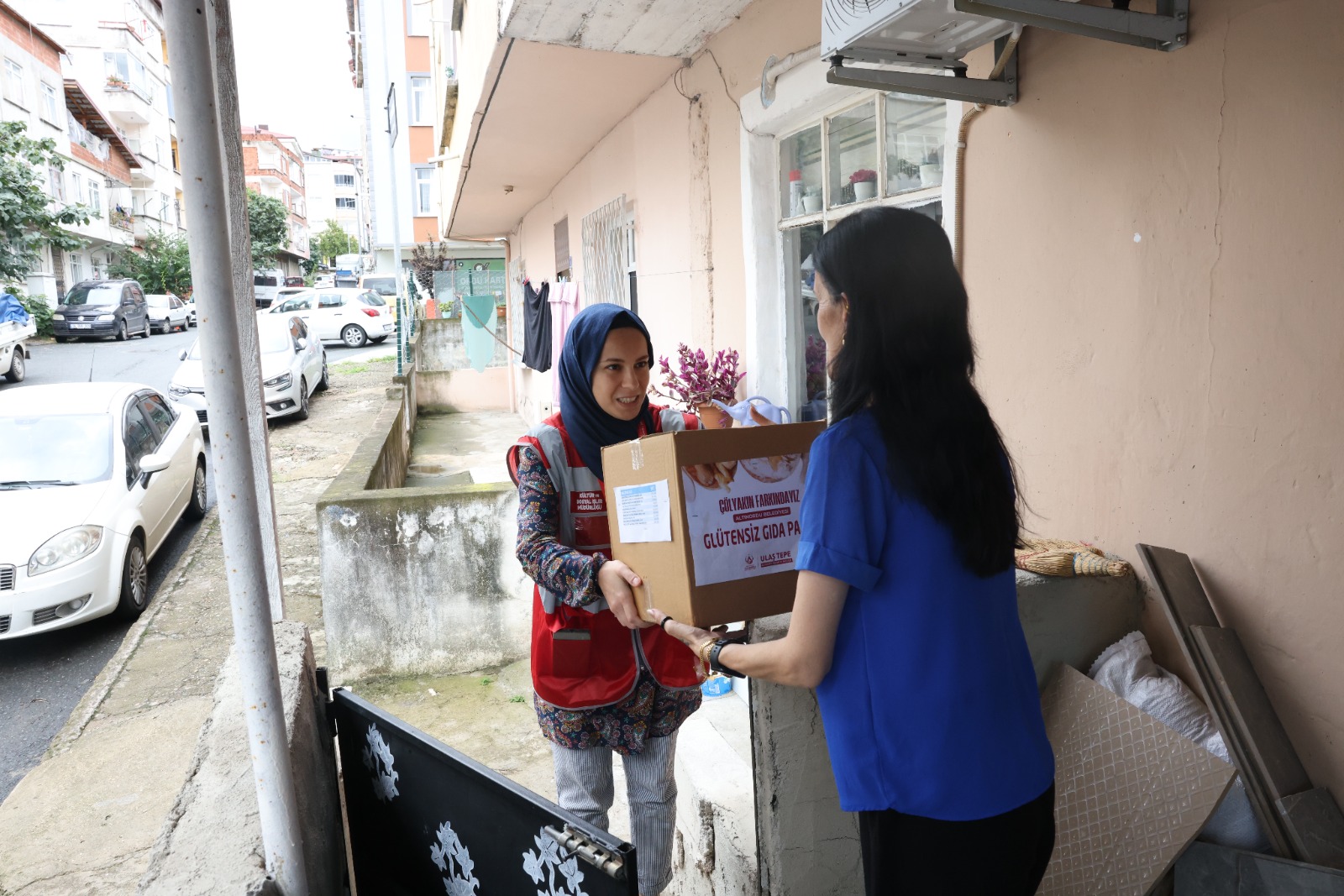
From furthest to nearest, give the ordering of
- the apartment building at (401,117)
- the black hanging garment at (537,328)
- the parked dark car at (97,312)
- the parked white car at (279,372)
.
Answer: the apartment building at (401,117) → the parked dark car at (97,312) → the parked white car at (279,372) → the black hanging garment at (537,328)

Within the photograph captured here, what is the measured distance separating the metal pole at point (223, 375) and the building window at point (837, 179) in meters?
1.92

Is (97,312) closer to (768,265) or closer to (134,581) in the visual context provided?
(134,581)

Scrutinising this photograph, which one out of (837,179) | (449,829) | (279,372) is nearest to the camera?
(449,829)

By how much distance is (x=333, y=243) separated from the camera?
Answer: 2933 inches

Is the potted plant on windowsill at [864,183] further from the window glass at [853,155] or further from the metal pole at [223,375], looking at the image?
the metal pole at [223,375]

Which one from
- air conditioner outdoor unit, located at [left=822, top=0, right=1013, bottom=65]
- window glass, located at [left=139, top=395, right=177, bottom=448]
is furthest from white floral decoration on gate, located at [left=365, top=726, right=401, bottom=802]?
window glass, located at [left=139, top=395, right=177, bottom=448]

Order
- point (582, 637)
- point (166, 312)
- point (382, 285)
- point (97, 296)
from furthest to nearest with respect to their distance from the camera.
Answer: point (382, 285)
point (166, 312)
point (97, 296)
point (582, 637)

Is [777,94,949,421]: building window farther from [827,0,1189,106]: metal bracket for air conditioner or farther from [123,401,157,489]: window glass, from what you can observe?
[123,401,157,489]: window glass

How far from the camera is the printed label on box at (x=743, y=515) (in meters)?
1.61

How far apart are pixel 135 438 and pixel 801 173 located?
5.76 metres

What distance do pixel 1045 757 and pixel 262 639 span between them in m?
1.34

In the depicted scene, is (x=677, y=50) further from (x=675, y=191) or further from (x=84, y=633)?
(x=84, y=633)

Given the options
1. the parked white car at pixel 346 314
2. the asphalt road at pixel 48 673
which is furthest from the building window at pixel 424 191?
the asphalt road at pixel 48 673

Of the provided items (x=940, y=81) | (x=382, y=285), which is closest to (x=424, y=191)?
(x=382, y=285)
